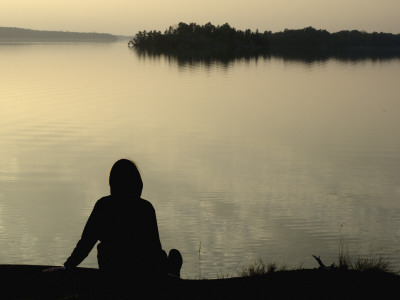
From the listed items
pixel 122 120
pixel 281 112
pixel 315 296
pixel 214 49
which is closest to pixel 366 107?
pixel 281 112

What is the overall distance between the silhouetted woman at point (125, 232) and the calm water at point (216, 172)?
10.3 ft

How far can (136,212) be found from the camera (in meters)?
5.36

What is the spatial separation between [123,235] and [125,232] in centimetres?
3

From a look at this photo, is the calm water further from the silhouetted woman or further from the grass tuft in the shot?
the silhouetted woman

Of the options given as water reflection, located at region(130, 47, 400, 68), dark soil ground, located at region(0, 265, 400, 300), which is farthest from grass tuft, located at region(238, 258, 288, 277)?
water reflection, located at region(130, 47, 400, 68)

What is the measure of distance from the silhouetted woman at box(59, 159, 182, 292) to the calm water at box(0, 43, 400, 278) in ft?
10.3

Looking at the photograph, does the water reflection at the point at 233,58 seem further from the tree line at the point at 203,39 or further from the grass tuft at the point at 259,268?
the grass tuft at the point at 259,268

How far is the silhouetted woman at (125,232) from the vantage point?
5.30 meters

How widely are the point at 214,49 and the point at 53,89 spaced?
98623mm

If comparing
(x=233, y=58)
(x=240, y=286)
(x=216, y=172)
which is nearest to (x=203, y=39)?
(x=233, y=58)

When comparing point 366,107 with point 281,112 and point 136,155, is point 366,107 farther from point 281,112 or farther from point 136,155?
point 136,155

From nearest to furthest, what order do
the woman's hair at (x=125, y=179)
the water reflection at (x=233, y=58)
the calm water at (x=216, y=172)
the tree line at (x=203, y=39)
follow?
the woman's hair at (x=125, y=179) → the calm water at (x=216, y=172) → the water reflection at (x=233, y=58) → the tree line at (x=203, y=39)

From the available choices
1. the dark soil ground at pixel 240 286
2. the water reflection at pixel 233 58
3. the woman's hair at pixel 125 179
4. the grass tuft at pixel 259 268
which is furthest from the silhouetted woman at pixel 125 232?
the water reflection at pixel 233 58

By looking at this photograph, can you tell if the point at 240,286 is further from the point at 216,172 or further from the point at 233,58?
the point at 233,58
